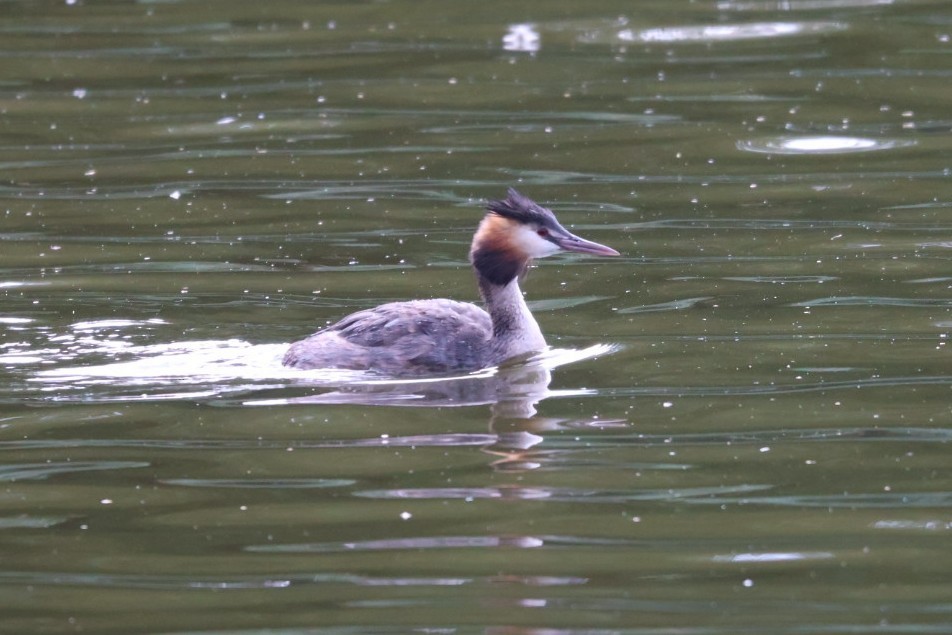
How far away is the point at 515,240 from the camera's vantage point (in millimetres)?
9688

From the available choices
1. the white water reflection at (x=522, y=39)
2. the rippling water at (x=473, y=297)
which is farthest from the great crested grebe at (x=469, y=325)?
the white water reflection at (x=522, y=39)

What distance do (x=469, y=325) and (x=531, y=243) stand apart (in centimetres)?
67

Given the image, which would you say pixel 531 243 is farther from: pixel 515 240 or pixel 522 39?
pixel 522 39

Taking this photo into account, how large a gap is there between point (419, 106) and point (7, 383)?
6529 mm

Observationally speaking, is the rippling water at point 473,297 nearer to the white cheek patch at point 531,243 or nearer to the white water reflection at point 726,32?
the white water reflection at point 726,32

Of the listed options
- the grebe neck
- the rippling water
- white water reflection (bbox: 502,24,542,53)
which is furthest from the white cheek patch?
white water reflection (bbox: 502,24,542,53)

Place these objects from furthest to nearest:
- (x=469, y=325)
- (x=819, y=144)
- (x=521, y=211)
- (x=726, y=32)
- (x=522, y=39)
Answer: (x=726, y=32) → (x=522, y=39) → (x=819, y=144) → (x=521, y=211) → (x=469, y=325)

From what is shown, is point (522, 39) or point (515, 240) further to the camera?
point (522, 39)

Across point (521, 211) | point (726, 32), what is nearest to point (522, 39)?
point (726, 32)

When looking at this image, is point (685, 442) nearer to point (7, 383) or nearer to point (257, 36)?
point (7, 383)

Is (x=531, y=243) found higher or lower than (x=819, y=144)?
lower

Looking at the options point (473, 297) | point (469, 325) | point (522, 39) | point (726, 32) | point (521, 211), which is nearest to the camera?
point (469, 325)

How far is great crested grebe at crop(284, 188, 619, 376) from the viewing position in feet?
29.7

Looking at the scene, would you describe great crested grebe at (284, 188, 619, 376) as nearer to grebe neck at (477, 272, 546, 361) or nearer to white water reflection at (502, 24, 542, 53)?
grebe neck at (477, 272, 546, 361)
